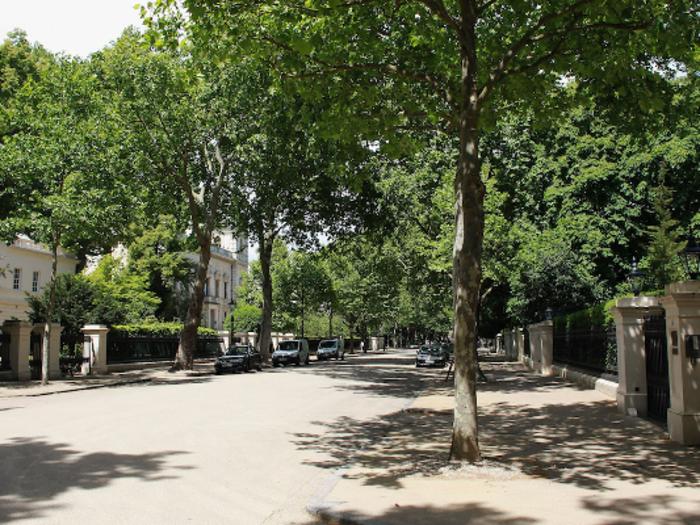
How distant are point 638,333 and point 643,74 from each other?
5131 millimetres

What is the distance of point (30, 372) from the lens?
83.1ft

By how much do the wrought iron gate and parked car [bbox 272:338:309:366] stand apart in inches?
1241

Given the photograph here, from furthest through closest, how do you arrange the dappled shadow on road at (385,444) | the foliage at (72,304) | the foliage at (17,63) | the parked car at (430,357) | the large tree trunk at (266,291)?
the large tree trunk at (266,291), the parked car at (430,357), the foliage at (72,304), the foliage at (17,63), the dappled shadow on road at (385,444)

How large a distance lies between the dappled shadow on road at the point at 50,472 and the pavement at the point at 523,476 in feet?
8.31

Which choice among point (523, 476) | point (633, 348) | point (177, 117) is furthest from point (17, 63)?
point (523, 476)

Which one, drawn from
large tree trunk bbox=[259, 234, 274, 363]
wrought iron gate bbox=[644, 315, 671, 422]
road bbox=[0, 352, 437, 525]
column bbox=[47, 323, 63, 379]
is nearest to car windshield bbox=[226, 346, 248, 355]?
large tree trunk bbox=[259, 234, 274, 363]

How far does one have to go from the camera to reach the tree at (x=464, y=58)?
8.23m

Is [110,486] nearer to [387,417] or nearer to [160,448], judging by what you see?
[160,448]

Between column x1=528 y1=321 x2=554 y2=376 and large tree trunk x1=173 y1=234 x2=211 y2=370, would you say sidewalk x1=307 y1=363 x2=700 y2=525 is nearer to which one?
column x1=528 y1=321 x2=554 y2=376

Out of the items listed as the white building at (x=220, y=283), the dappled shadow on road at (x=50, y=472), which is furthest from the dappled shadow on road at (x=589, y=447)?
the white building at (x=220, y=283)

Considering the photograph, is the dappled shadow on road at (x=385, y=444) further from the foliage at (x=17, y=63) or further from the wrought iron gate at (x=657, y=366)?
the foliage at (x=17, y=63)

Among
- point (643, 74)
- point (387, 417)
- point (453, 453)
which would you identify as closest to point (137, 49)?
point (387, 417)

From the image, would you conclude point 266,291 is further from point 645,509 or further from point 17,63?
point 645,509

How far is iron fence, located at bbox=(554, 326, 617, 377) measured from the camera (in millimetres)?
16172
